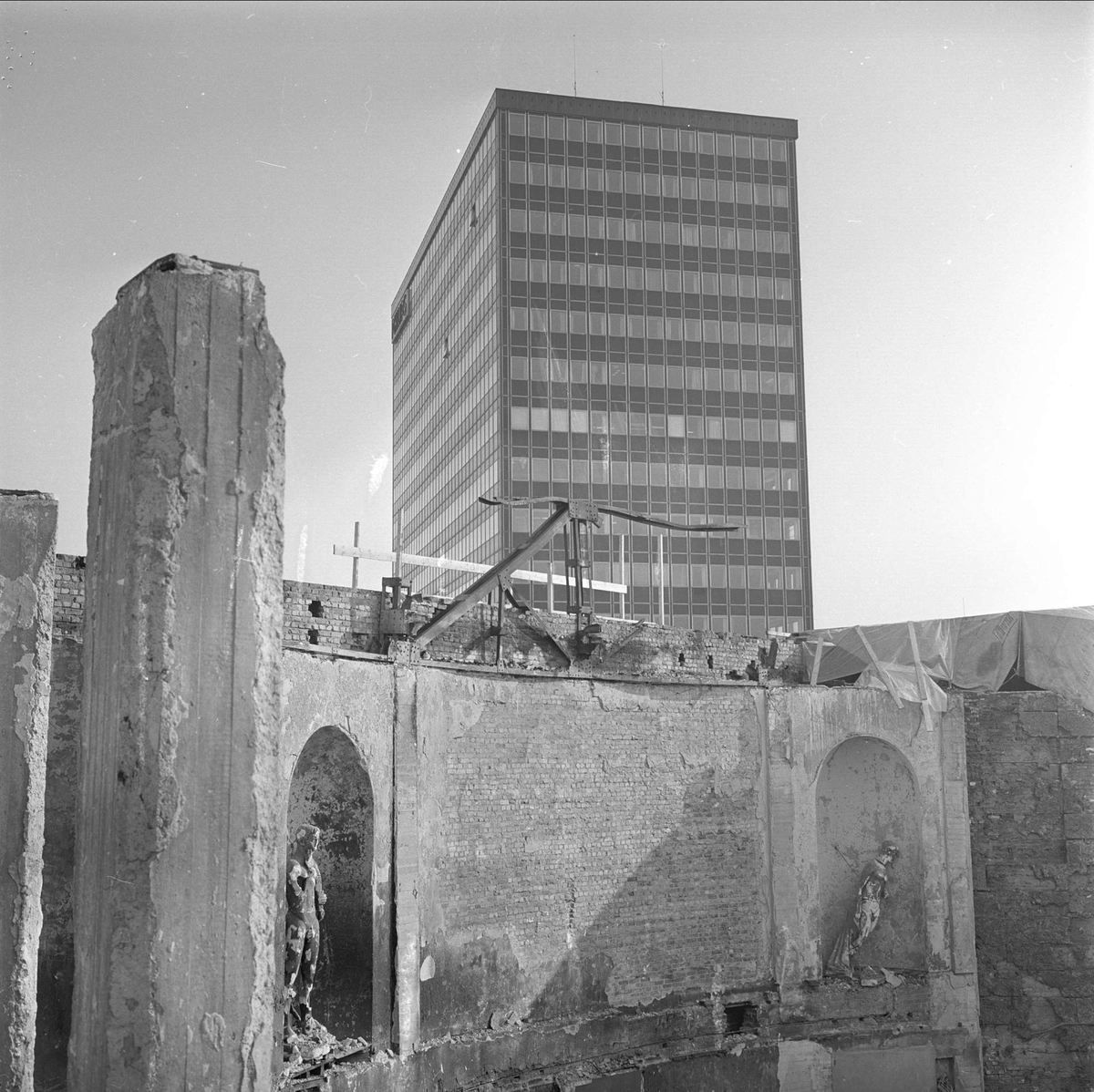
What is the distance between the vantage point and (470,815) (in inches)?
420

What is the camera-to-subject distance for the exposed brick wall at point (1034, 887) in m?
13.5

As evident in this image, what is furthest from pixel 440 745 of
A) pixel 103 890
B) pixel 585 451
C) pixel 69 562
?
pixel 585 451

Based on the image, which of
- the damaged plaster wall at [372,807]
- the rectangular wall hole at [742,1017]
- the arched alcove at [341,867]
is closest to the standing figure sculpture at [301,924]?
the damaged plaster wall at [372,807]

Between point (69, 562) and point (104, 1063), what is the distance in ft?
19.6

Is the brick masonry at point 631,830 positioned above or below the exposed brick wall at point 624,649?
below

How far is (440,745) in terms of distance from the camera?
10508mm

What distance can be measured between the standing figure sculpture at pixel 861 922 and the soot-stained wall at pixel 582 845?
107 cm

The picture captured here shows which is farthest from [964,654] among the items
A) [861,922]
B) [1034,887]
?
[861,922]

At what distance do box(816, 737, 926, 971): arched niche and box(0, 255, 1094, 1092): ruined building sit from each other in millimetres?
41

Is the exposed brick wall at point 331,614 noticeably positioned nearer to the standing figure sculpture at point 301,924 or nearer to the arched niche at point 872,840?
the standing figure sculpture at point 301,924

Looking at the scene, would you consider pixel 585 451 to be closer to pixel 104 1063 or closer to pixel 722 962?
pixel 722 962

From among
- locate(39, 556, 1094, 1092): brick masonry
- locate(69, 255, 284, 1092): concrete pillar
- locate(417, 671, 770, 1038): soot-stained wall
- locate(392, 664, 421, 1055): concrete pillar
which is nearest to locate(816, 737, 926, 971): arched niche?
locate(39, 556, 1094, 1092): brick masonry

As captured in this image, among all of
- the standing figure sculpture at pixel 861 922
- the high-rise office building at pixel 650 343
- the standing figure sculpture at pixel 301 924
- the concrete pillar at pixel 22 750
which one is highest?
the high-rise office building at pixel 650 343

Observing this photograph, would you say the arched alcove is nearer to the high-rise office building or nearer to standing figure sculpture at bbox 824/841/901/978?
standing figure sculpture at bbox 824/841/901/978
